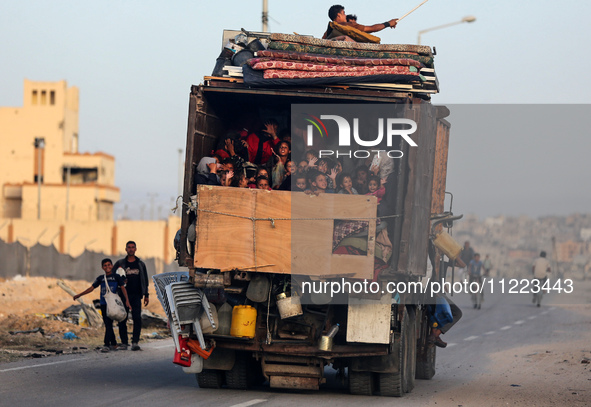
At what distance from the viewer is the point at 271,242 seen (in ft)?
32.5

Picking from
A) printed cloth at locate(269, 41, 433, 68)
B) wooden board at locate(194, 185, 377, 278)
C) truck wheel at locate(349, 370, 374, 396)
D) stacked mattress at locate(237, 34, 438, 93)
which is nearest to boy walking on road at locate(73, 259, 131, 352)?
→ wooden board at locate(194, 185, 377, 278)

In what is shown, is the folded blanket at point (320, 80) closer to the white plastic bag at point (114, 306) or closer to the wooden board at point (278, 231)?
the wooden board at point (278, 231)

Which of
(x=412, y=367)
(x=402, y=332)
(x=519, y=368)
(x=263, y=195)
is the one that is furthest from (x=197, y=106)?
(x=519, y=368)

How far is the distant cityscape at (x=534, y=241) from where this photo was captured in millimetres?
77312

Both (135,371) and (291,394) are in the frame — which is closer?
(291,394)

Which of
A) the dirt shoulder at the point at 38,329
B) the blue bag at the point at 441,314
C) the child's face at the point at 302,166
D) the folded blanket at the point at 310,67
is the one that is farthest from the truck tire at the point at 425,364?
the dirt shoulder at the point at 38,329

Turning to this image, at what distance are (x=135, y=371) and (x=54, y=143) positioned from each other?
73365mm

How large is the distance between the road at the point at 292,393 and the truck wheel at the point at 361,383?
136 millimetres

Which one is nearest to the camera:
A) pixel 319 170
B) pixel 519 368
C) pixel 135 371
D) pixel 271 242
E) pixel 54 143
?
pixel 271 242

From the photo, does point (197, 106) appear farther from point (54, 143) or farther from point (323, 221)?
point (54, 143)

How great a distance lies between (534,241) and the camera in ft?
283

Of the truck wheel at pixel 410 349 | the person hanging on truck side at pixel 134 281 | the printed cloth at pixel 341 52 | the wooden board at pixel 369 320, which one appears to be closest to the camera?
the wooden board at pixel 369 320

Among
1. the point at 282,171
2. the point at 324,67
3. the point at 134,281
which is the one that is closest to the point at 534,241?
the point at 134,281

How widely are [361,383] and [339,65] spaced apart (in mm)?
3638
